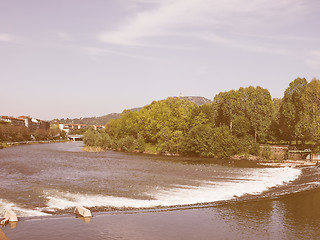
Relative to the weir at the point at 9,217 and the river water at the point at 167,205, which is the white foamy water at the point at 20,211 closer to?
the river water at the point at 167,205

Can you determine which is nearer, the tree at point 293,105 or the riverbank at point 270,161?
the riverbank at point 270,161

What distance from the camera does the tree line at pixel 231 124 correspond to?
294 feet

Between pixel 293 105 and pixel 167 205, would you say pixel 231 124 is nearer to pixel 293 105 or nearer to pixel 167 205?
pixel 293 105

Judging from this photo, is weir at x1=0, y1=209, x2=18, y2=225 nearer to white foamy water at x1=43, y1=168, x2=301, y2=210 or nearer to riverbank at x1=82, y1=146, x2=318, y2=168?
white foamy water at x1=43, y1=168, x2=301, y2=210

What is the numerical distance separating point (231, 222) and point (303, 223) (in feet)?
21.8

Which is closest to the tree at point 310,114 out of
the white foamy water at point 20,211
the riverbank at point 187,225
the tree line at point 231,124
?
the tree line at point 231,124

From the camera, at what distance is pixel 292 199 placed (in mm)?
39844

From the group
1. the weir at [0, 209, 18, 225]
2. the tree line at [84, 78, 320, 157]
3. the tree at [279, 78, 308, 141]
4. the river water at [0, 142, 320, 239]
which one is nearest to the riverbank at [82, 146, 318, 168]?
the tree line at [84, 78, 320, 157]

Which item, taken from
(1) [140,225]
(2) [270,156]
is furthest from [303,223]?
(2) [270,156]

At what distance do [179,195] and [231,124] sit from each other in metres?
77.3

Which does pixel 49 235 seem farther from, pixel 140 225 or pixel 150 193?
pixel 150 193

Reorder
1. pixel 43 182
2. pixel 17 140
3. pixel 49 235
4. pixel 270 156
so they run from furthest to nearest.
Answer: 1. pixel 17 140
2. pixel 270 156
3. pixel 43 182
4. pixel 49 235

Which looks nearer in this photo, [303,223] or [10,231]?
[10,231]

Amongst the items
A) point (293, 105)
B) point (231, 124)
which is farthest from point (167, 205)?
point (231, 124)
